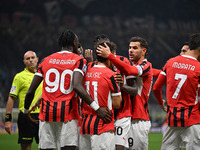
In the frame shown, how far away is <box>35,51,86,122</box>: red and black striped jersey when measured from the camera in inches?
149

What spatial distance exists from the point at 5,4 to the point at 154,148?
1965cm

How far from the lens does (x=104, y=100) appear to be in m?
3.78

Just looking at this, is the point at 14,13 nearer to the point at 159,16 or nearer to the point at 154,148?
the point at 159,16

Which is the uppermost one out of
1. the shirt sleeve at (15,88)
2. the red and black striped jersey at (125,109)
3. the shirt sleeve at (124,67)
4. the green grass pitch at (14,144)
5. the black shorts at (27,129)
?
the shirt sleeve at (124,67)

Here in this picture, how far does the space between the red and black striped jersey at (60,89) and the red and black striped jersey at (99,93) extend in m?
0.16

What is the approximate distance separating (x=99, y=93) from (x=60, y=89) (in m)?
0.47

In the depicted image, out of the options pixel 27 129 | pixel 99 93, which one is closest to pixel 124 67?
pixel 99 93

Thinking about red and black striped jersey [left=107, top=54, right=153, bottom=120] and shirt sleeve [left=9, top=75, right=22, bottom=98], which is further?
shirt sleeve [left=9, top=75, right=22, bottom=98]

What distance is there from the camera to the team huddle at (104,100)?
3.76 metres

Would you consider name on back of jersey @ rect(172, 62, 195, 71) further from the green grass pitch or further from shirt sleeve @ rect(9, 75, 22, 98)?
the green grass pitch

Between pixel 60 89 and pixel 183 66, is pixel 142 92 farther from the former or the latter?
pixel 60 89

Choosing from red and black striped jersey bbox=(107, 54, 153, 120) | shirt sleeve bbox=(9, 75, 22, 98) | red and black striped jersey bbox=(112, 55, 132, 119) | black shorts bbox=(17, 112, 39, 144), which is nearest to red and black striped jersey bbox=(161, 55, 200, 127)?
red and black striped jersey bbox=(107, 54, 153, 120)

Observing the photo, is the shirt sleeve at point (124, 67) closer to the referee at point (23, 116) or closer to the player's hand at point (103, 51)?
the player's hand at point (103, 51)

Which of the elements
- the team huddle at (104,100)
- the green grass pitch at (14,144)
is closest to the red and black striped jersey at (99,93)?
the team huddle at (104,100)
